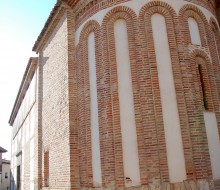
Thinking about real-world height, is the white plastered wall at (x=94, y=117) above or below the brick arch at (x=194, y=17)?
below

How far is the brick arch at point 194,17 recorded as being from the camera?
813 cm

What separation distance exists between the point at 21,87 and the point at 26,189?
6556 millimetres

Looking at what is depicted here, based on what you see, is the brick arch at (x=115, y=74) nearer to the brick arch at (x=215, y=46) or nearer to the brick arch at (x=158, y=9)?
the brick arch at (x=158, y=9)

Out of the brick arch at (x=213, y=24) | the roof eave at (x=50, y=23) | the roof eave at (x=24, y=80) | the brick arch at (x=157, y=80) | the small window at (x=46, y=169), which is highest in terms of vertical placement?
the roof eave at (x=50, y=23)

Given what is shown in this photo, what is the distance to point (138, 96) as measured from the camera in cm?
754

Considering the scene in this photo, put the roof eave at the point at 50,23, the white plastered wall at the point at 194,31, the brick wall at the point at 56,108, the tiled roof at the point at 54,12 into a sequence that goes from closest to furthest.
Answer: the white plastered wall at the point at 194,31, the brick wall at the point at 56,108, the tiled roof at the point at 54,12, the roof eave at the point at 50,23

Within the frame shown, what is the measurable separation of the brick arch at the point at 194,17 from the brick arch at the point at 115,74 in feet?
4.61

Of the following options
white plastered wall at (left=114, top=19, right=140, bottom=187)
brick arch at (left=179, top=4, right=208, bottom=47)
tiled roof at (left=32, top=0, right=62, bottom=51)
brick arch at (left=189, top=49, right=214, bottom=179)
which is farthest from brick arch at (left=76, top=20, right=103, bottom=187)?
brick arch at (left=189, top=49, right=214, bottom=179)

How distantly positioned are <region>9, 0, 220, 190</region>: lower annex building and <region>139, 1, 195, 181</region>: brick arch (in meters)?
0.02

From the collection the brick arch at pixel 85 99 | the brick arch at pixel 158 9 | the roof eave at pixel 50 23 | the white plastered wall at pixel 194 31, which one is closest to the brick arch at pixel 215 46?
the white plastered wall at pixel 194 31

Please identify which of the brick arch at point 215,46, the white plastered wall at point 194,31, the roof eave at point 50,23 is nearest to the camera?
the white plastered wall at point 194,31

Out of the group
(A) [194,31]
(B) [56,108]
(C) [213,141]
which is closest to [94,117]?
(B) [56,108]

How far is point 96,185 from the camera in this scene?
7.66m

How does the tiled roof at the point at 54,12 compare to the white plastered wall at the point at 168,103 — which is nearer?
the white plastered wall at the point at 168,103
